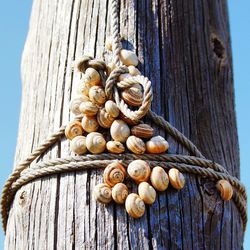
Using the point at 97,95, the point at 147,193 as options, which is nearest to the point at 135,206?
the point at 147,193

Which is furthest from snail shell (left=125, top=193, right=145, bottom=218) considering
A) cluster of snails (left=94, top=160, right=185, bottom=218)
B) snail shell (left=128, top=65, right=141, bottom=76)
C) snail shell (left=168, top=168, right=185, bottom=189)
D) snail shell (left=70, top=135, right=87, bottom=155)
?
snail shell (left=128, top=65, right=141, bottom=76)

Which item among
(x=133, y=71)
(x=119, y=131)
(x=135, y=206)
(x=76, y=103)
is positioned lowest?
(x=135, y=206)

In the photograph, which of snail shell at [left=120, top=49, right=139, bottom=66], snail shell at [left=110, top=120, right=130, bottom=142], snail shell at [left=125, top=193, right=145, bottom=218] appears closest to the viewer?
snail shell at [left=125, top=193, right=145, bottom=218]

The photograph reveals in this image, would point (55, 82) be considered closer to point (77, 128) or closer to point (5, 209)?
point (77, 128)

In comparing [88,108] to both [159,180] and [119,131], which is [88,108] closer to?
[119,131]

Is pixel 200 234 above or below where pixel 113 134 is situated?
below

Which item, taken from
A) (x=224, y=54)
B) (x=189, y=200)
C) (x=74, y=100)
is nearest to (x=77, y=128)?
(x=74, y=100)

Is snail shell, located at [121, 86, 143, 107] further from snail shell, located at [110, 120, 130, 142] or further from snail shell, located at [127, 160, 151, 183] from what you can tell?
snail shell, located at [127, 160, 151, 183]
